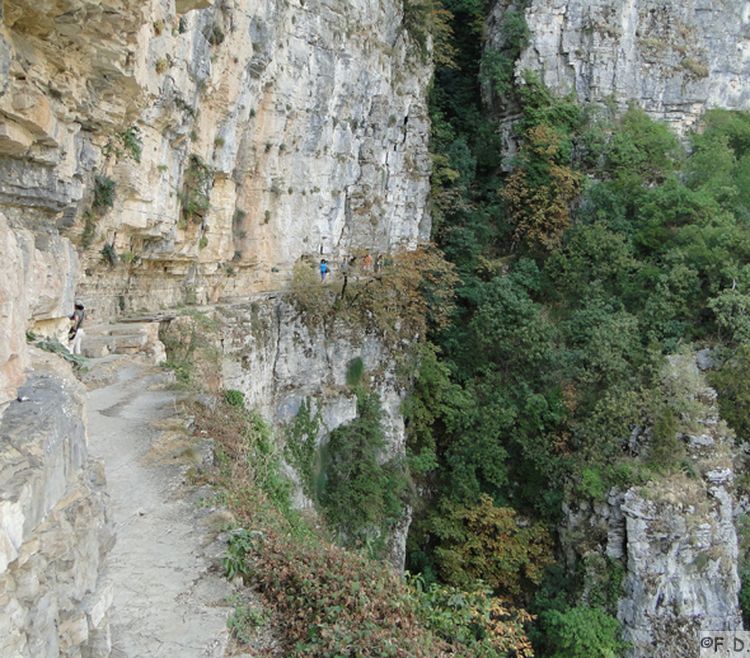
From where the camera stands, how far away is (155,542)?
474cm

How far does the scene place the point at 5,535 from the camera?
6.58 ft

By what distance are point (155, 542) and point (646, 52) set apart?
23926mm

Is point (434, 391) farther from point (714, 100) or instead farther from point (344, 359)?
point (714, 100)

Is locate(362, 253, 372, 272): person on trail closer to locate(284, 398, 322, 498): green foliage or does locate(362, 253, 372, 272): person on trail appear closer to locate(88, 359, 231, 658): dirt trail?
locate(284, 398, 322, 498): green foliage

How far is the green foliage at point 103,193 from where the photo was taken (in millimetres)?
7668

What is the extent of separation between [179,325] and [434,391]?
9.70 metres

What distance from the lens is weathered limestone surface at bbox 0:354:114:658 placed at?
2098 mm

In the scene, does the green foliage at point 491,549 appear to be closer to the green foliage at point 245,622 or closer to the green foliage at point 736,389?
the green foliage at point 736,389

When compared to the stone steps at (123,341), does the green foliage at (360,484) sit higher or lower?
lower

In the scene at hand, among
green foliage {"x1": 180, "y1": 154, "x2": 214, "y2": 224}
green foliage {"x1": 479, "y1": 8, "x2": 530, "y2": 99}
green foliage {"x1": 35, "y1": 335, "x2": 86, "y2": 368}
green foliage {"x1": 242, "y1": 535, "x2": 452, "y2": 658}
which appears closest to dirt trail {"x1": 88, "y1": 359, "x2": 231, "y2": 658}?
green foliage {"x1": 242, "y1": 535, "x2": 452, "y2": 658}

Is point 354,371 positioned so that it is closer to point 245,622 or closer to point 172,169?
point 172,169

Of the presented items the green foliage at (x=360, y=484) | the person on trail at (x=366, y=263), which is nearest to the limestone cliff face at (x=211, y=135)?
the person on trail at (x=366, y=263)

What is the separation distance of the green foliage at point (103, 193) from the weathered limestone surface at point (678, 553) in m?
12.8

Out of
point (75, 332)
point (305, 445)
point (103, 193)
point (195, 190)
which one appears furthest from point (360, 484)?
point (103, 193)
